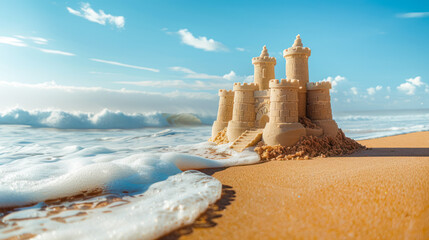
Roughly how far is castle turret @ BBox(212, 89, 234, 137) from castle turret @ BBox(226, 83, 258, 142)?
1.26m

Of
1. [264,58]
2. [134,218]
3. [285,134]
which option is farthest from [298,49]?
[134,218]

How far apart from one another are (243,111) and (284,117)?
228cm

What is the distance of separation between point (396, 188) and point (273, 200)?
2031 mm

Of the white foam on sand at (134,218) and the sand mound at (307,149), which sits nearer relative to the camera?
the white foam on sand at (134,218)

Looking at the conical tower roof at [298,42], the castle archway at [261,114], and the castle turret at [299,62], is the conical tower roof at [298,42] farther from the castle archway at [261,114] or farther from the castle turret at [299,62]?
the castle archway at [261,114]

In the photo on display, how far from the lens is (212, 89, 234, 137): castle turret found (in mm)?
12008

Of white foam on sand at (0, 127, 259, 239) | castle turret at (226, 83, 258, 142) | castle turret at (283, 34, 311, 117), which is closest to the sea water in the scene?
white foam on sand at (0, 127, 259, 239)

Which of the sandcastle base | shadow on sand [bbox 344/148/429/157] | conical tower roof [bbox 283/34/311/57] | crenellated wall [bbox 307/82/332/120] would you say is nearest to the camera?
shadow on sand [bbox 344/148/429/157]

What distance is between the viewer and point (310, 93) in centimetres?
999

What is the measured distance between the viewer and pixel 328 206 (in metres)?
3.59

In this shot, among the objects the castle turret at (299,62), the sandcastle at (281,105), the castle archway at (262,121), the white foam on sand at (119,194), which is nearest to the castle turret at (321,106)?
the sandcastle at (281,105)

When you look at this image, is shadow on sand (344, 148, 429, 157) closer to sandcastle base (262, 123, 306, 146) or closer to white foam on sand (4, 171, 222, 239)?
sandcastle base (262, 123, 306, 146)

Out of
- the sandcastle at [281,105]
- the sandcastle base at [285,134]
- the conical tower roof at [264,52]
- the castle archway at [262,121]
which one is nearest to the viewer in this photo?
the sandcastle base at [285,134]

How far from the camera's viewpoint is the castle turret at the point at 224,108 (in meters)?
12.0
